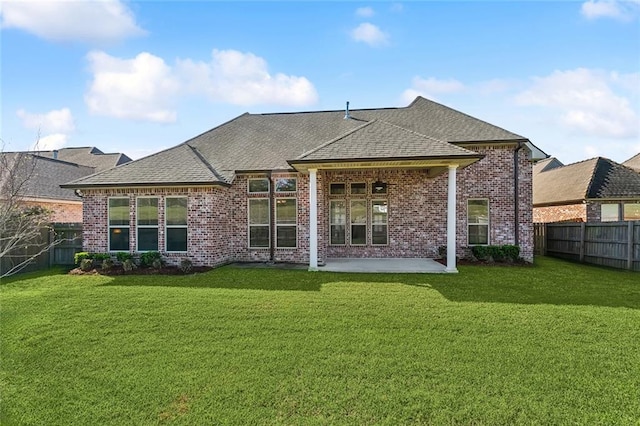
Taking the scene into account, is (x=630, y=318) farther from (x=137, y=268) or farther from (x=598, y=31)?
(x=137, y=268)

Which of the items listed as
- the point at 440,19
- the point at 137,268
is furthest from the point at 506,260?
the point at 137,268

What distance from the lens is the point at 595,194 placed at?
1578 cm

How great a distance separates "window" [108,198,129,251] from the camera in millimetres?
11852

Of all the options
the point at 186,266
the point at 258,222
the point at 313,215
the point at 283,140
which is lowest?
the point at 186,266

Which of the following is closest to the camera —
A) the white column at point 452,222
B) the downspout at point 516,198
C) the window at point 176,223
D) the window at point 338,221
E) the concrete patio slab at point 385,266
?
the white column at point 452,222

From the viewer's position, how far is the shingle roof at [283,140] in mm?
11328

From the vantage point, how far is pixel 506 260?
12.1m

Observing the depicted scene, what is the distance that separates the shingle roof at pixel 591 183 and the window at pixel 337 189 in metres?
11.5

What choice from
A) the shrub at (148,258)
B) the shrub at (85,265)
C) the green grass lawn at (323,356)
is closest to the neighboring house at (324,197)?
the shrub at (148,258)

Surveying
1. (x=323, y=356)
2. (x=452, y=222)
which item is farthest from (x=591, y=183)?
(x=323, y=356)

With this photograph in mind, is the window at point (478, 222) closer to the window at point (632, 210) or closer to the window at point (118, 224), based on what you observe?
the window at point (632, 210)

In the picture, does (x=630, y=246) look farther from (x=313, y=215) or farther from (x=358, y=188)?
(x=313, y=215)

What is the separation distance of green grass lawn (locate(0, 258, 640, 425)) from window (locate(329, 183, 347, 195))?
6.06 m

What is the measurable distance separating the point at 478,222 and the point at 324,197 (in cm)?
594
